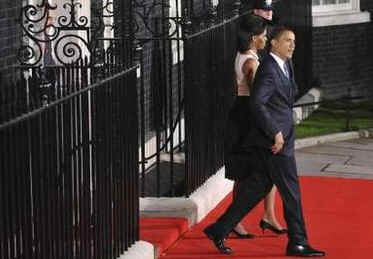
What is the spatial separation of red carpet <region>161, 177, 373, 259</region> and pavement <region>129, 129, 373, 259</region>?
0.44 feet

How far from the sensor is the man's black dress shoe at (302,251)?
8.72 meters

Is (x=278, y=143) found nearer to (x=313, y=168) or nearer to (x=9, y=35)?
(x=9, y=35)

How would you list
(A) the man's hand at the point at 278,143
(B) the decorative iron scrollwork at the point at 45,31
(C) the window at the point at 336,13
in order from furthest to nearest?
(C) the window at the point at 336,13
(B) the decorative iron scrollwork at the point at 45,31
(A) the man's hand at the point at 278,143

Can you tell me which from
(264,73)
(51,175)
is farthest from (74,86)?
(264,73)

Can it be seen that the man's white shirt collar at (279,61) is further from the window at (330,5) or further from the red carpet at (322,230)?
the window at (330,5)

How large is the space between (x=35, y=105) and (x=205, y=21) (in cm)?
507

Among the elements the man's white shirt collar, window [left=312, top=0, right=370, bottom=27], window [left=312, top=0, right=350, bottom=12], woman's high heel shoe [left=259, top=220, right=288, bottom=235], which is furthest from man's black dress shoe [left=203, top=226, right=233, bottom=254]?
window [left=312, top=0, right=350, bottom=12]

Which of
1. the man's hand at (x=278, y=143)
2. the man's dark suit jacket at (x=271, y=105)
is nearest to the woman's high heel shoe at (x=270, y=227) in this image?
the man's dark suit jacket at (x=271, y=105)

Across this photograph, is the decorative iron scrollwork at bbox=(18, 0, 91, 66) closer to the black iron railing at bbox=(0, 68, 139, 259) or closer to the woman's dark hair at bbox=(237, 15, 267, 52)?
the black iron railing at bbox=(0, 68, 139, 259)

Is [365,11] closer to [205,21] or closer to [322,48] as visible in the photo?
[322,48]

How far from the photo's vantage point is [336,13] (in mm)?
20266

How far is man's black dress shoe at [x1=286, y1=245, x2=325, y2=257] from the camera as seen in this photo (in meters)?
8.72

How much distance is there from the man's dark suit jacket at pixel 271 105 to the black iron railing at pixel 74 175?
87 centimetres

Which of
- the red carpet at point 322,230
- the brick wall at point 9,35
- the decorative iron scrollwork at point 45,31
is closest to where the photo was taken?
the decorative iron scrollwork at point 45,31
